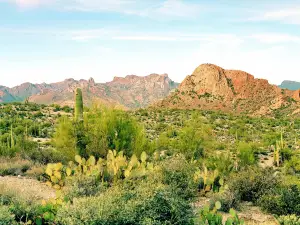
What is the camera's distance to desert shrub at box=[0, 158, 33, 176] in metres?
13.8

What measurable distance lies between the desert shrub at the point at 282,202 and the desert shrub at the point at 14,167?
875cm

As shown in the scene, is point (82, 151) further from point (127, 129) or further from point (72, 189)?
point (72, 189)

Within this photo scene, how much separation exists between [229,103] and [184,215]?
79518 mm

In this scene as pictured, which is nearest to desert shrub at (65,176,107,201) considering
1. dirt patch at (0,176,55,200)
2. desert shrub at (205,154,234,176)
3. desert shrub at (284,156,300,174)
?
dirt patch at (0,176,55,200)

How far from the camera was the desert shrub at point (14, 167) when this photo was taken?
45.4 ft

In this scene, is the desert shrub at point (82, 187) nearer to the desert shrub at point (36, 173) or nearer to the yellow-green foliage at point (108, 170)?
the yellow-green foliage at point (108, 170)

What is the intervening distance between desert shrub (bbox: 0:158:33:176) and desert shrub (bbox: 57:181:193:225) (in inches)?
279

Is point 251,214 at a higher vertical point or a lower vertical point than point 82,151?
lower

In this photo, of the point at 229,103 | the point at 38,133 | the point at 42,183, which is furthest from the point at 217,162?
the point at 229,103

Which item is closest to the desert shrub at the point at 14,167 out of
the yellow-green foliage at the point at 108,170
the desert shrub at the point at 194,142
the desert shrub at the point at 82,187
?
the yellow-green foliage at the point at 108,170

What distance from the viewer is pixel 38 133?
28.7m

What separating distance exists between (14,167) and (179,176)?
7020 millimetres

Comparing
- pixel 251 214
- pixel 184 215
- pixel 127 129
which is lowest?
pixel 251 214

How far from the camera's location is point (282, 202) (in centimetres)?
1066
